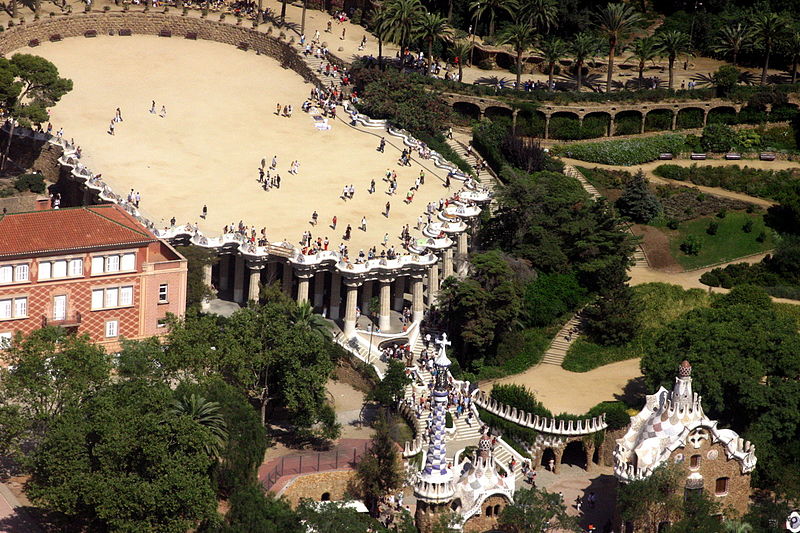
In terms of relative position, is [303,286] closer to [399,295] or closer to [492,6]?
[399,295]

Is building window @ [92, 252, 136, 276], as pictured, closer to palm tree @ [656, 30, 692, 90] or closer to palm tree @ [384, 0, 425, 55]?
palm tree @ [384, 0, 425, 55]

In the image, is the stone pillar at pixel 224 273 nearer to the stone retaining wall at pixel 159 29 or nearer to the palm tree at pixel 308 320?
the palm tree at pixel 308 320

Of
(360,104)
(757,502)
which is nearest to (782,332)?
(757,502)

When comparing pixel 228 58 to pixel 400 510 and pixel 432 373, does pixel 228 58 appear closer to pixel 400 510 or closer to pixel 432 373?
pixel 432 373

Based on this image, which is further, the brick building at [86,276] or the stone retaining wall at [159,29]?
the stone retaining wall at [159,29]

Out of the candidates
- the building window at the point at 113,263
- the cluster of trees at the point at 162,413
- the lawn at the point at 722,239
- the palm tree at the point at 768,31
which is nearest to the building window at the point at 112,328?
the building window at the point at 113,263

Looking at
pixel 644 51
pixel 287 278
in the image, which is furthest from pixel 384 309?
pixel 644 51
